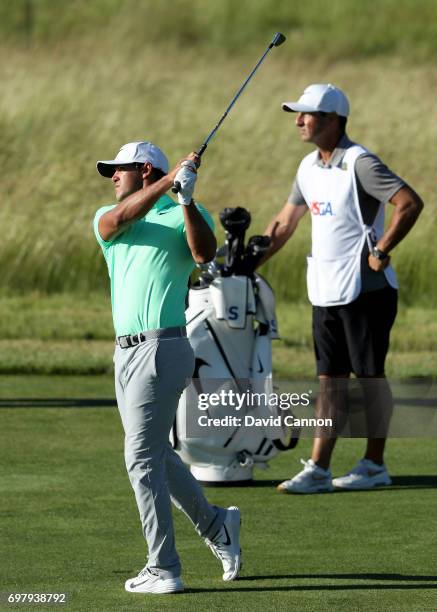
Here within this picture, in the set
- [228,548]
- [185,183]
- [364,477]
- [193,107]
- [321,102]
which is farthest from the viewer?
[193,107]

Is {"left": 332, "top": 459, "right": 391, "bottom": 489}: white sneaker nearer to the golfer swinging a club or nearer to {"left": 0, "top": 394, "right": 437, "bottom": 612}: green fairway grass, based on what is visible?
{"left": 0, "top": 394, "right": 437, "bottom": 612}: green fairway grass

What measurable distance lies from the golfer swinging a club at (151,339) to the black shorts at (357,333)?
2.44 metres

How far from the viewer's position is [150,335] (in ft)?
21.2

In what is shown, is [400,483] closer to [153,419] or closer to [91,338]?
[153,419]

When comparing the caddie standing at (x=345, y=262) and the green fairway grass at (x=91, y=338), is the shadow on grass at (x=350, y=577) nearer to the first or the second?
the caddie standing at (x=345, y=262)

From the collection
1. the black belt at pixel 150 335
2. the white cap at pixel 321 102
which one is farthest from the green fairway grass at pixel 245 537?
the white cap at pixel 321 102

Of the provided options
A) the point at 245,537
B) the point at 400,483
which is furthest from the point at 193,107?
the point at 245,537

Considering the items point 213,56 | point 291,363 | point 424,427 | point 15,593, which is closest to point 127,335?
point 15,593

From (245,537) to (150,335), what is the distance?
162 centimetres

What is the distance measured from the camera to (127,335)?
6520mm

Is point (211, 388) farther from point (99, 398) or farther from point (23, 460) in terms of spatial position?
point (99, 398)

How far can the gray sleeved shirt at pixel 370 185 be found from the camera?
8.71 m

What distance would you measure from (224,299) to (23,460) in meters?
1.66

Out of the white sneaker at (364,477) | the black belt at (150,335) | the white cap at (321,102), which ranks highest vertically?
the white cap at (321,102)
